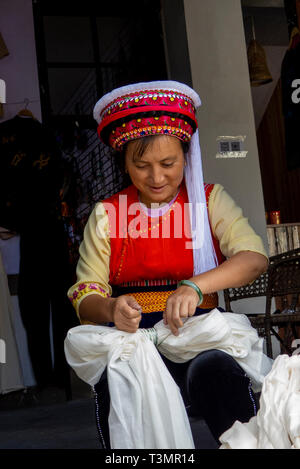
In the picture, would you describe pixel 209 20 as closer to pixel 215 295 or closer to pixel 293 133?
pixel 293 133

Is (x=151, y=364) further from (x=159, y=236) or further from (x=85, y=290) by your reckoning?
(x=159, y=236)

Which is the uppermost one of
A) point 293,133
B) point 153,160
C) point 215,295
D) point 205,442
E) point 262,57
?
point 262,57

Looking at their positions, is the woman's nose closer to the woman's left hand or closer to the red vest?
the red vest

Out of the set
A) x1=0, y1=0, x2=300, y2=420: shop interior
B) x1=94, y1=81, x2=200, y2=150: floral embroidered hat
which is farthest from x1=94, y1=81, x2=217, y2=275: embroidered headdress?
x1=0, y1=0, x2=300, y2=420: shop interior

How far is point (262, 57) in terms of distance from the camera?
6.20 metres

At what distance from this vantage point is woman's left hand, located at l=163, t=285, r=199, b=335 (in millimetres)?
1222

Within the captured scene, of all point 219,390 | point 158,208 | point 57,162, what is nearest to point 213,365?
point 219,390

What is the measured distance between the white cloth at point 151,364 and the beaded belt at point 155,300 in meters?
0.14

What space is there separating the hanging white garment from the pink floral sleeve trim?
8.09ft

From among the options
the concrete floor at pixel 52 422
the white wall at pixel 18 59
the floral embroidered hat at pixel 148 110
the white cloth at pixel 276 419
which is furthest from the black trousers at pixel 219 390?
the white wall at pixel 18 59

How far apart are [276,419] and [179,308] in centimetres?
31

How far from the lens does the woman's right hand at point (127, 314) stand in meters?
1.25

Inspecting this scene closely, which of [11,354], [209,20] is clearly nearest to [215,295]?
[11,354]

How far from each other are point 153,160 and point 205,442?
121 cm
